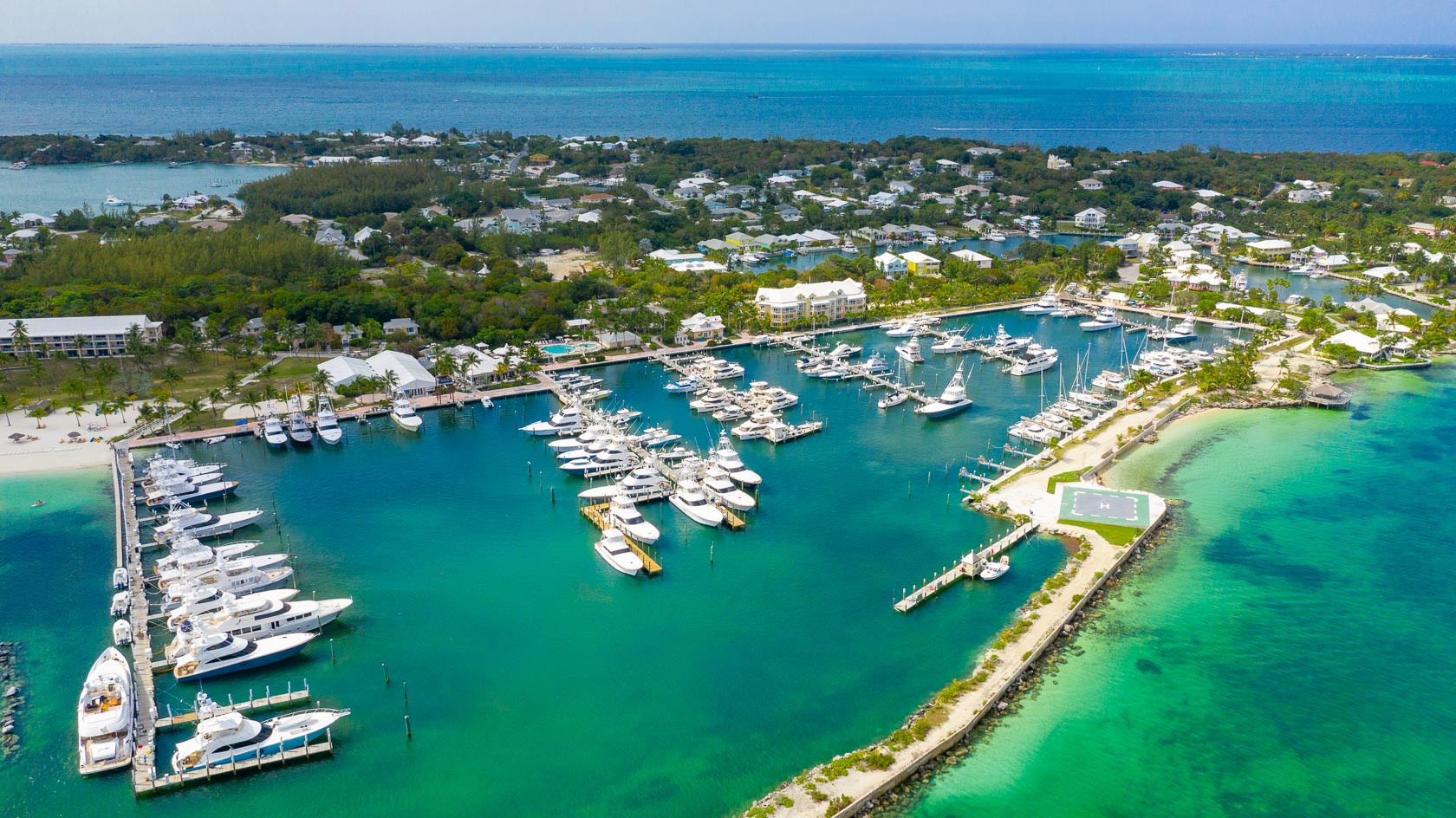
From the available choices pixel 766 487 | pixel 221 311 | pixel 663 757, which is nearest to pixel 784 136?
→ pixel 221 311

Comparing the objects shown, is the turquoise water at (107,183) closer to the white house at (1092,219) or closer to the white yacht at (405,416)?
the white yacht at (405,416)

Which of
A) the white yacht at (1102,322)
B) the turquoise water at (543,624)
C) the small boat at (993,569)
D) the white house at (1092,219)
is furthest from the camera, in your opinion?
the white house at (1092,219)

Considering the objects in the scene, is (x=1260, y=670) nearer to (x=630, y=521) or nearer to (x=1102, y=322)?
(x=630, y=521)

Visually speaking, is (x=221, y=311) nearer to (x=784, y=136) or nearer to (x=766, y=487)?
(x=766, y=487)

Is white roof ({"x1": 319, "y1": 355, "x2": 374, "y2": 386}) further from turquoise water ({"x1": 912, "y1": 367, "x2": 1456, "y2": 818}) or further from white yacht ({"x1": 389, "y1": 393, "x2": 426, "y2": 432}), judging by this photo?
turquoise water ({"x1": 912, "y1": 367, "x2": 1456, "y2": 818})

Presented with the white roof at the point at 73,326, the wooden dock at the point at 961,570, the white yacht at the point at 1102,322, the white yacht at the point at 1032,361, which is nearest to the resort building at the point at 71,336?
the white roof at the point at 73,326

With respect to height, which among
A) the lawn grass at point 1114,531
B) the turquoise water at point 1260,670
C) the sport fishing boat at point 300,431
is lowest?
the turquoise water at point 1260,670

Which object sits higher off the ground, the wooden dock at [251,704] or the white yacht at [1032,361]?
the white yacht at [1032,361]
